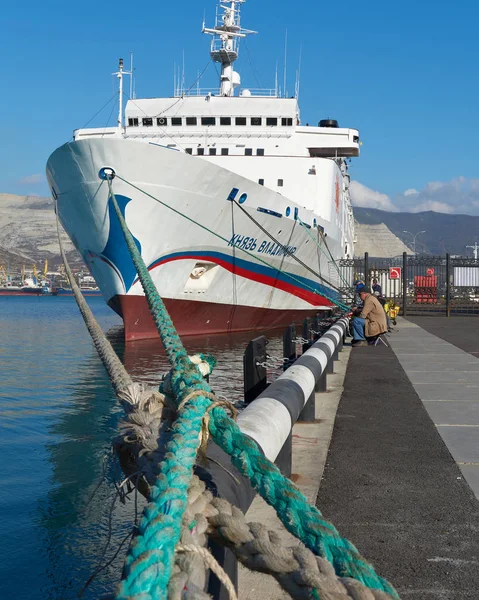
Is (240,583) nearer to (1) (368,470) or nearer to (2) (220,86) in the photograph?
(1) (368,470)

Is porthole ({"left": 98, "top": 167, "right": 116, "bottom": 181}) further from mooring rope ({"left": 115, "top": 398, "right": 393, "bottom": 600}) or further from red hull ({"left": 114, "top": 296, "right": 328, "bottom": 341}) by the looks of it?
mooring rope ({"left": 115, "top": 398, "right": 393, "bottom": 600})

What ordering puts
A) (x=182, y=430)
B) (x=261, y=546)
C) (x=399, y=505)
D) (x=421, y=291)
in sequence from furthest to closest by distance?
(x=421, y=291) < (x=399, y=505) < (x=182, y=430) < (x=261, y=546)

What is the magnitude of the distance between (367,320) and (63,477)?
8.86 metres

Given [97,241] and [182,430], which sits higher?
[97,241]

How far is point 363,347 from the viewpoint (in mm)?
14547

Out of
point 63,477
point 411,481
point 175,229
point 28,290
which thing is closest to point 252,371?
point 63,477

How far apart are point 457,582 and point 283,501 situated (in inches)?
63.2

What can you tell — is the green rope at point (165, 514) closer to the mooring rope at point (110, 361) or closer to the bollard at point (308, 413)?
the mooring rope at point (110, 361)

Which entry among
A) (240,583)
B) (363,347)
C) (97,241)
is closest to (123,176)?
(97,241)

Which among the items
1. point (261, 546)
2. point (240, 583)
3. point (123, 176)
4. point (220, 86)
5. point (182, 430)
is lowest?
point (240, 583)

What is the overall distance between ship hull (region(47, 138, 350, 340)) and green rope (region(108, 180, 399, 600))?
16232 mm

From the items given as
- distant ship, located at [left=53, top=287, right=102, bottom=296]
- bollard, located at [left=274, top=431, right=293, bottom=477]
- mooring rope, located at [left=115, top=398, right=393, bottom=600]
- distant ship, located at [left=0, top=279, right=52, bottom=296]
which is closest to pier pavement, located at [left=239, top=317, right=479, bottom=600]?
bollard, located at [left=274, top=431, right=293, bottom=477]

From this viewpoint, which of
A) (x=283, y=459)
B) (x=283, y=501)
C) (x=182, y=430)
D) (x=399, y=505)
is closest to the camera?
(x=283, y=501)

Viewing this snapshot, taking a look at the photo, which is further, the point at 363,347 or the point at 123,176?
the point at 123,176
